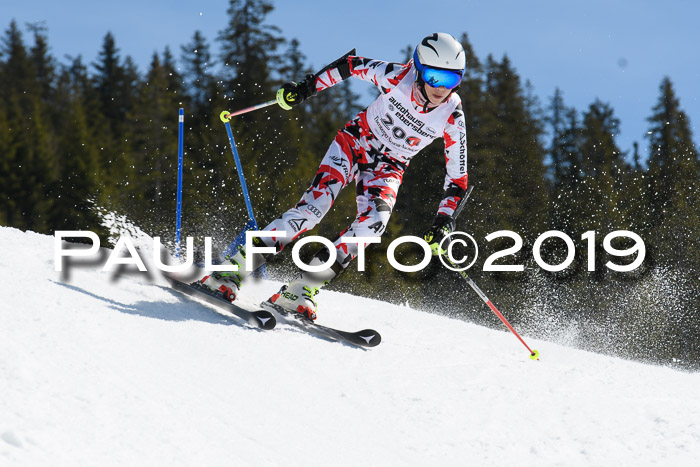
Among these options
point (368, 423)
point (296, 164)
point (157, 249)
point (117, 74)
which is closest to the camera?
point (368, 423)

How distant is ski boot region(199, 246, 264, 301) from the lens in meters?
4.72

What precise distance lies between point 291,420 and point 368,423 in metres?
0.42

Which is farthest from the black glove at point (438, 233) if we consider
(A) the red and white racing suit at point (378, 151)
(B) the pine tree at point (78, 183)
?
(B) the pine tree at point (78, 183)

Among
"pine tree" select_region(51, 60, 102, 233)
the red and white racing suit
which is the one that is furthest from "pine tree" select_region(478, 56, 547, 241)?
the red and white racing suit

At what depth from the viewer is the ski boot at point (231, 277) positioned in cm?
472

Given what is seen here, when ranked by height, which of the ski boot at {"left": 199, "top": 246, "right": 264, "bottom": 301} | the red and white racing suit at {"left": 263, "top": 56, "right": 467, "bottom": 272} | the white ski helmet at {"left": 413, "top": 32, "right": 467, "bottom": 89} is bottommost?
the ski boot at {"left": 199, "top": 246, "right": 264, "bottom": 301}

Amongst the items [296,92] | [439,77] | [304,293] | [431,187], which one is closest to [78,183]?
[431,187]

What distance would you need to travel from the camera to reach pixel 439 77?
4.51 meters

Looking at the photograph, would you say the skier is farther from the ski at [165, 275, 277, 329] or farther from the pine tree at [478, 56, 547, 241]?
the pine tree at [478, 56, 547, 241]

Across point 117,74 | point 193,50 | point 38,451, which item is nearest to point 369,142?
point 38,451

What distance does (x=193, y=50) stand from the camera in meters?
32.2

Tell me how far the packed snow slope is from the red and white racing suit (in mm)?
834

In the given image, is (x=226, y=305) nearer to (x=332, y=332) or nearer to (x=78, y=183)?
(x=332, y=332)

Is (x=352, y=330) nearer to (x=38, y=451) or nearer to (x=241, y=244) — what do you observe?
(x=241, y=244)
